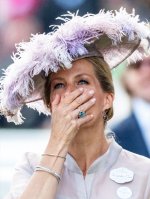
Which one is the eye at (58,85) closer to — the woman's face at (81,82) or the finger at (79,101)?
the woman's face at (81,82)

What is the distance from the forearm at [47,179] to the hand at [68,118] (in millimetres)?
33

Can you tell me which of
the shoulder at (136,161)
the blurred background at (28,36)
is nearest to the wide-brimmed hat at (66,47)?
the shoulder at (136,161)

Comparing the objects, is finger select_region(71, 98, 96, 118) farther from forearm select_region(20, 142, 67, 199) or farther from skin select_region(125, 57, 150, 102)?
skin select_region(125, 57, 150, 102)

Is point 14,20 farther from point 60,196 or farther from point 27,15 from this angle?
point 60,196

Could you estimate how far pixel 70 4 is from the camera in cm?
387

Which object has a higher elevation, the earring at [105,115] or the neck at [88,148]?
the earring at [105,115]

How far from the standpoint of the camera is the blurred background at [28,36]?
3443mm

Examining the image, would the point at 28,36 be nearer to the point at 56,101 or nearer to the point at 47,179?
the point at 56,101

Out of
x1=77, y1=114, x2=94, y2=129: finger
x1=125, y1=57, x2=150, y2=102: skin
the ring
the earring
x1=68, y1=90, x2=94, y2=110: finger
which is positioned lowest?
x1=77, y1=114, x2=94, y2=129: finger

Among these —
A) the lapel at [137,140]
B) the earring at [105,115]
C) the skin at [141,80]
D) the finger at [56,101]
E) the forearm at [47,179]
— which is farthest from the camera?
the skin at [141,80]

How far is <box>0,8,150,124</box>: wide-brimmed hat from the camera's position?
7.39 ft

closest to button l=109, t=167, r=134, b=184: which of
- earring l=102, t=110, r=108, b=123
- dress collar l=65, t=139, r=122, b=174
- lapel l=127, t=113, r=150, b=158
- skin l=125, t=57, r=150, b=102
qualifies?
dress collar l=65, t=139, r=122, b=174

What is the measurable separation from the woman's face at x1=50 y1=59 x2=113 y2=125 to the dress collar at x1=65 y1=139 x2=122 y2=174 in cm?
14

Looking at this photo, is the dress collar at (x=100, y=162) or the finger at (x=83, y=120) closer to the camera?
the finger at (x=83, y=120)
